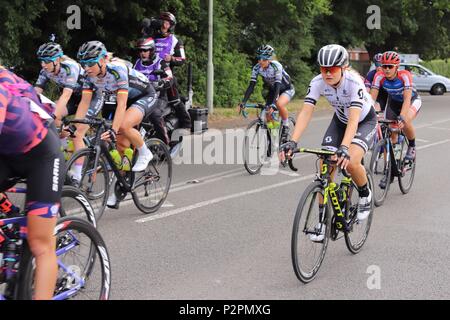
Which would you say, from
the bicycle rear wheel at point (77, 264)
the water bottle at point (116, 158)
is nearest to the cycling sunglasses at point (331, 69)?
the water bottle at point (116, 158)

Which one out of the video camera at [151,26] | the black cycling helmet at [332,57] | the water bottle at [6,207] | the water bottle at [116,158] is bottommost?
the water bottle at [116,158]

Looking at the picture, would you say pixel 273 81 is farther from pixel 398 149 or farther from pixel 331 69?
pixel 331 69

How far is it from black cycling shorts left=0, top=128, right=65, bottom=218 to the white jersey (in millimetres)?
2839

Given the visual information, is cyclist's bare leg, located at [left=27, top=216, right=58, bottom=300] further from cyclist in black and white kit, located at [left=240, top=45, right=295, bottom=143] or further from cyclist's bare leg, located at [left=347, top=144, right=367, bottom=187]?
cyclist in black and white kit, located at [left=240, top=45, right=295, bottom=143]

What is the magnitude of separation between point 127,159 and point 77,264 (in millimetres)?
2734

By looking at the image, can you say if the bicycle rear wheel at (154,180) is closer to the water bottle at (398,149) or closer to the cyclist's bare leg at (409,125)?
the water bottle at (398,149)

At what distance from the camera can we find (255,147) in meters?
9.89

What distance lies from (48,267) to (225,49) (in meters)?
18.3

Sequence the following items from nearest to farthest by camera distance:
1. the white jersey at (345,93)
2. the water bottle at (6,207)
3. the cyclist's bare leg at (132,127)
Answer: the water bottle at (6,207)
the white jersey at (345,93)
the cyclist's bare leg at (132,127)

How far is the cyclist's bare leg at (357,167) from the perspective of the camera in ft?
18.6

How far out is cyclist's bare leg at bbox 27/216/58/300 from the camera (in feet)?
11.5

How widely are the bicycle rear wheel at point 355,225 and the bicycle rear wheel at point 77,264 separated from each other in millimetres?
2477

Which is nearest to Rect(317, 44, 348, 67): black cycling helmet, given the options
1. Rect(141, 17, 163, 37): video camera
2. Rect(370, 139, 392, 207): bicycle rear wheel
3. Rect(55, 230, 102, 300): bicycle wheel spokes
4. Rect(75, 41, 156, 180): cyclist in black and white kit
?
Rect(75, 41, 156, 180): cyclist in black and white kit

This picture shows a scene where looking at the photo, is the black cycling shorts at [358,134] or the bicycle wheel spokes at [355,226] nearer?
the bicycle wheel spokes at [355,226]
